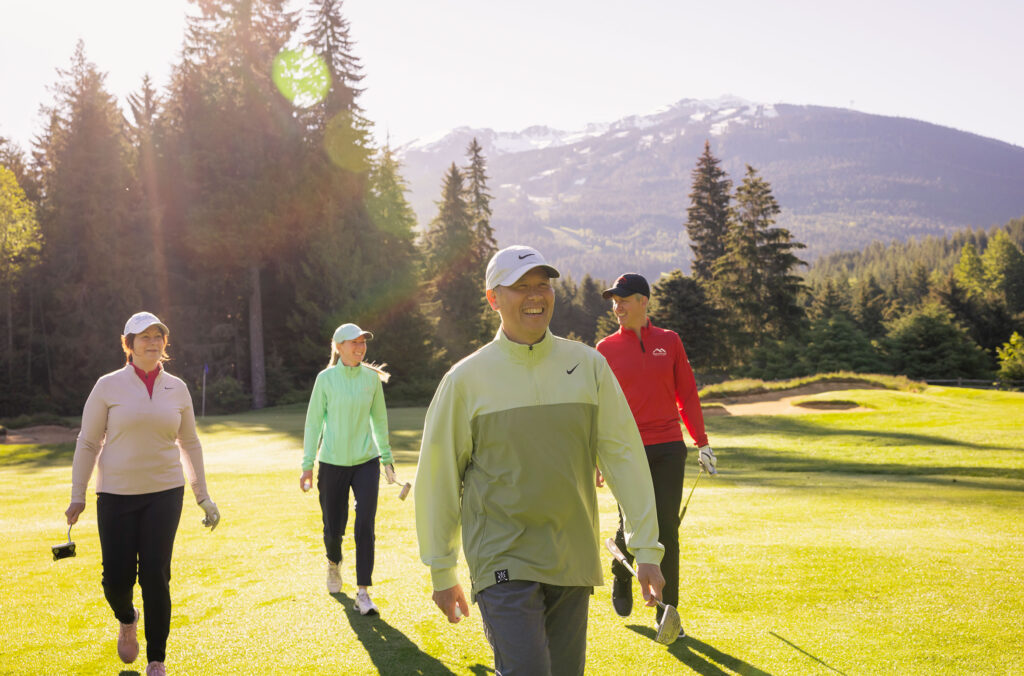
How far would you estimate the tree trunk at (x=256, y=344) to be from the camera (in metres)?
44.7

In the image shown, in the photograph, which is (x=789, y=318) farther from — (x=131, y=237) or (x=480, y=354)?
(x=480, y=354)

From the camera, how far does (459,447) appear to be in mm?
3422

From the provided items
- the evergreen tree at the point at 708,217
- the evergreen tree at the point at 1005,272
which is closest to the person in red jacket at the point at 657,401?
the evergreen tree at the point at 708,217

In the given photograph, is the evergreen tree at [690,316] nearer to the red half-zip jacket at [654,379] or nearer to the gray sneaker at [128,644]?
the red half-zip jacket at [654,379]

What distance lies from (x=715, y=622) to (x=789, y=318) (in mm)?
63997

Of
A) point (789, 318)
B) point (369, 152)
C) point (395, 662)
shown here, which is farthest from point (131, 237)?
point (789, 318)

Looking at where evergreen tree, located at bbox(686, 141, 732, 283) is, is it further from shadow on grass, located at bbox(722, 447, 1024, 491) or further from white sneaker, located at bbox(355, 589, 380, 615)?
white sneaker, located at bbox(355, 589, 380, 615)

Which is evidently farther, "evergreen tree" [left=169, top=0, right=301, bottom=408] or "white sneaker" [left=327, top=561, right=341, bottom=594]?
"evergreen tree" [left=169, top=0, right=301, bottom=408]

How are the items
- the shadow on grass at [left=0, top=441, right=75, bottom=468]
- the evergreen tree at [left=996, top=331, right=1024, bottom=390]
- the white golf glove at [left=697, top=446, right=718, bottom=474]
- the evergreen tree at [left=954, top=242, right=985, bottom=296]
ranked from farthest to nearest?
the evergreen tree at [left=954, top=242, right=985, bottom=296] → the evergreen tree at [left=996, top=331, right=1024, bottom=390] → the shadow on grass at [left=0, top=441, right=75, bottom=468] → the white golf glove at [left=697, top=446, right=718, bottom=474]

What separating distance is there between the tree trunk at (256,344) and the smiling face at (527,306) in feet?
143

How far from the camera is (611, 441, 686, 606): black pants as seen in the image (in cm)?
577

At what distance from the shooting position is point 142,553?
5.27 metres

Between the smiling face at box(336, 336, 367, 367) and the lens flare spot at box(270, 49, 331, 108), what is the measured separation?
4419 centimetres

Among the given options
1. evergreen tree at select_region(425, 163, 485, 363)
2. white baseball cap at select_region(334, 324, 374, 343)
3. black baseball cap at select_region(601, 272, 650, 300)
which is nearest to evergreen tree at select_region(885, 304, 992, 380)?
evergreen tree at select_region(425, 163, 485, 363)
